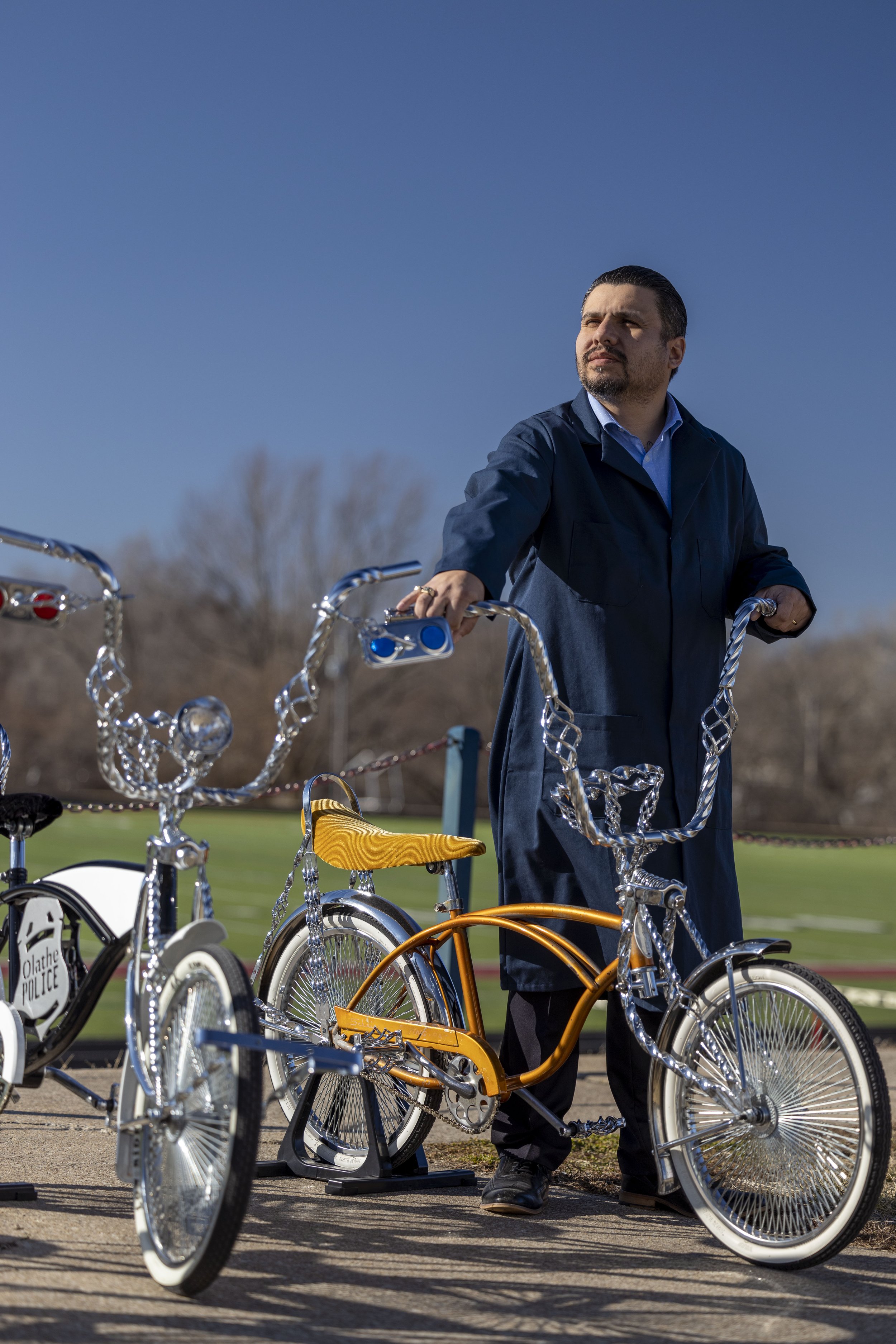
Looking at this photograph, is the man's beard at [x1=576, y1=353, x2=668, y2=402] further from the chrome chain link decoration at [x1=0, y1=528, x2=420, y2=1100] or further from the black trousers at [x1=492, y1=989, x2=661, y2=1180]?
the black trousers at [x1=492, y1=989, x2=661, y2=1180]

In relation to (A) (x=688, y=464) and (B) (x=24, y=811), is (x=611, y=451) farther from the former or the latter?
(B) (x=24, y=811)

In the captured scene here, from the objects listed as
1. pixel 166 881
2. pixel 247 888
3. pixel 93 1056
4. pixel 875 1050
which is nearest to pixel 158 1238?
pixel 166 881

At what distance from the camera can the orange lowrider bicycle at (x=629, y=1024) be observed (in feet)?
9.12

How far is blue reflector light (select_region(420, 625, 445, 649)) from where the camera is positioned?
107 inches

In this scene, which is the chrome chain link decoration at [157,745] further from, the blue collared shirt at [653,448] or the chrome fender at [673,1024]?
the blue collared shirt at [653,448]

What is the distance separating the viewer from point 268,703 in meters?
50.8

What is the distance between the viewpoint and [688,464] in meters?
3.75

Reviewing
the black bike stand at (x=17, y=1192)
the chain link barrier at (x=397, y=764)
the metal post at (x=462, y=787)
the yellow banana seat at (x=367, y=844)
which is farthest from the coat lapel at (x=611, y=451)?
the black bike stand at (x=17, y=1192)

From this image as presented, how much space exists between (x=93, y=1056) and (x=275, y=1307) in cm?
303

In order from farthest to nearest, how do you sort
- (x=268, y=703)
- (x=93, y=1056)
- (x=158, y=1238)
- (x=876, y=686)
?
1. (x=876, y=686)
2. (x=268, y=703)
3. (x=93, y=1056)
4. (x=158, y=1238)

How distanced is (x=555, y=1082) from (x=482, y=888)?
1287 cm

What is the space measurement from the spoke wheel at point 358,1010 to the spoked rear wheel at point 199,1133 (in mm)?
734

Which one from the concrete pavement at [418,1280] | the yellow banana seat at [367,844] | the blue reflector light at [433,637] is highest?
the blue reflector light at [433,637]

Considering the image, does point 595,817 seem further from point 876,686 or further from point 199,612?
point 876,686
